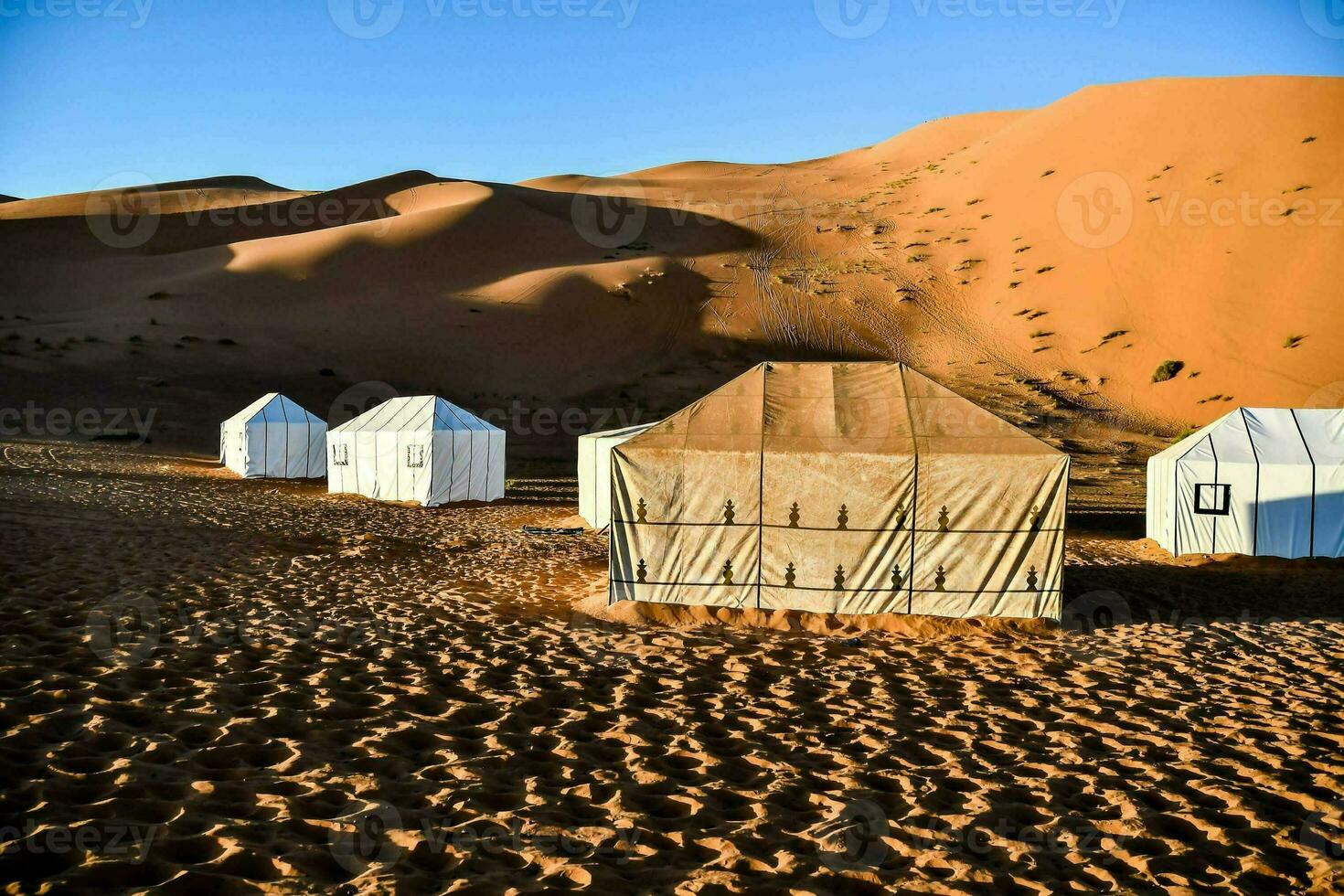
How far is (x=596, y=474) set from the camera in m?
17.3

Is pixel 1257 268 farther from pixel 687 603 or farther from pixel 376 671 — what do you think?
pixel 376 671

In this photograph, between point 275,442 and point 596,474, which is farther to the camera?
point 275,442

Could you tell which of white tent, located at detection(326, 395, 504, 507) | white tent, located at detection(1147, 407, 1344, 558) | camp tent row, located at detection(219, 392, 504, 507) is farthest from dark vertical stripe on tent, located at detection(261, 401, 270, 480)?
white tent, located at detection(1147, 407, 1344, 558)

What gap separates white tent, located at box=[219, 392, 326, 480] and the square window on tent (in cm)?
2392

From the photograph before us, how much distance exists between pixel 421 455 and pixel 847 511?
14.0 metres

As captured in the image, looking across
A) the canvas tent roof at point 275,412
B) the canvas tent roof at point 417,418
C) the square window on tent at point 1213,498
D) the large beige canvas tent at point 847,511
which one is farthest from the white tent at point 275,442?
the square window on tent at point 1213,498

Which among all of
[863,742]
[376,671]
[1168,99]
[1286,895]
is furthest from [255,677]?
[1168,99]

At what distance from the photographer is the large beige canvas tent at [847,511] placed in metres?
9.77

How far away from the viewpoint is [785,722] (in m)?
6.39

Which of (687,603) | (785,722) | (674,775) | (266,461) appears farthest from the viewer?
(266,461)

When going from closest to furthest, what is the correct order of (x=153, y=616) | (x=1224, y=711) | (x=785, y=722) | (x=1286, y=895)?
(x=1286, y=895) < (x=785, y=722) < (x=1224, y=711) < (x=153, y=616)

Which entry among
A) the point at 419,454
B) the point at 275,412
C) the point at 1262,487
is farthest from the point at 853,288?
the point at 1262,487

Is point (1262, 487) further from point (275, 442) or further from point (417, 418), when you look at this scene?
point (275, 442)

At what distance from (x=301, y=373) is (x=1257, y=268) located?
4547cm
